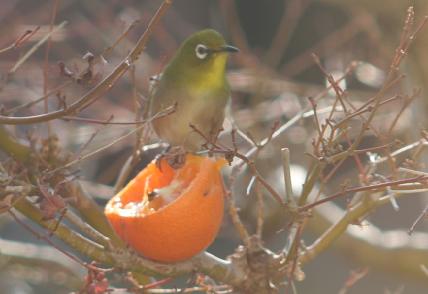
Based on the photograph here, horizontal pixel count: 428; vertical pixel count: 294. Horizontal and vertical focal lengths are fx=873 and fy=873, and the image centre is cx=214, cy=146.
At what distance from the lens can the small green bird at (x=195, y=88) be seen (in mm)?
2934

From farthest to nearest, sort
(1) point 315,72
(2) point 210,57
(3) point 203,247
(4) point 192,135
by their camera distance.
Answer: (1) point 315,72
(2) point 210,57
(4) point 192,135
(3) point 203,247

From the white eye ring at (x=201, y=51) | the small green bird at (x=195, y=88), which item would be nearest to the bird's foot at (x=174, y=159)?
the small green bird at (x=195, y=88)

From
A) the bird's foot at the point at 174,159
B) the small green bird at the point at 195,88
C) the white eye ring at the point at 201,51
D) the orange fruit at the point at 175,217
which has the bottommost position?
the orange fruit at the point at 175,217

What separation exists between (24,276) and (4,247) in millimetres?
188

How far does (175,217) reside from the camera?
84.3 inches

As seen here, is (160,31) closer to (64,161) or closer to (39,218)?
(64,161)

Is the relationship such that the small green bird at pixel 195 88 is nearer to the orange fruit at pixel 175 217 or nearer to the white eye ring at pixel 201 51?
the white eye ring at pixel 201 51

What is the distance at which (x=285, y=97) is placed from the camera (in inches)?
196

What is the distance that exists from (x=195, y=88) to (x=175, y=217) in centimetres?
105

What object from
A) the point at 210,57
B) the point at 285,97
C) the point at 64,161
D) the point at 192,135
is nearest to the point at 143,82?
the point at 285,97

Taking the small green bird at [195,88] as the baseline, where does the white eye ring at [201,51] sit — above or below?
above

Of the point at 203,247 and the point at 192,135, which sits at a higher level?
the point at 192,135

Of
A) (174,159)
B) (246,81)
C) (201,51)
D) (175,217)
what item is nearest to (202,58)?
(201,51)

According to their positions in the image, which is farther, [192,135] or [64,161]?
[192,135]
